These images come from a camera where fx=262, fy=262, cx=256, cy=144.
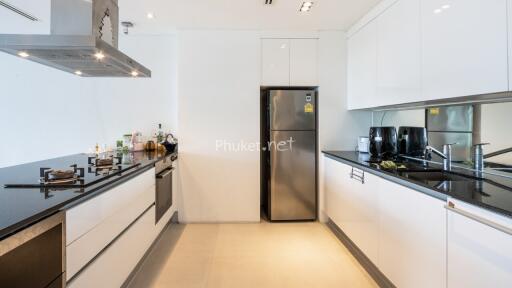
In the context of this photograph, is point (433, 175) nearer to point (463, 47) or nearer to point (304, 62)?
point (463, 47)

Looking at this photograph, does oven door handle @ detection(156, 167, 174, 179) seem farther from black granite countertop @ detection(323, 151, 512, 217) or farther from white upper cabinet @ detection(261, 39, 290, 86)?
black granite countertop @ detection(323, 151, 512, 217)

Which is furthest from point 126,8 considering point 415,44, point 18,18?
point 415,44

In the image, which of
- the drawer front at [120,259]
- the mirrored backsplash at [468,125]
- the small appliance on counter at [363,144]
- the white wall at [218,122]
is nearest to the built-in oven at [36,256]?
the drawer front at [120,259]

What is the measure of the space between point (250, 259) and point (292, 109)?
5.95 ft

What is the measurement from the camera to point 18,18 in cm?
302

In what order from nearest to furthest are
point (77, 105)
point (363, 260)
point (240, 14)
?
point (363, 260), point (240, 14), point (77, 105)

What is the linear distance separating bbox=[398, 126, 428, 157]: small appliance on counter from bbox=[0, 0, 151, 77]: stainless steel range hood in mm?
2563

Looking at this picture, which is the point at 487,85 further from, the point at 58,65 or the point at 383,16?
the point at 58,65

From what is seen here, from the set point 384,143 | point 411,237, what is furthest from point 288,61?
point 411,237

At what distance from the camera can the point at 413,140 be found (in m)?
2.49

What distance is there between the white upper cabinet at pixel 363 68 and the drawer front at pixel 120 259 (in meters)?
2.47

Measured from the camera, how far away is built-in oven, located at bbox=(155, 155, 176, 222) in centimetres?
254

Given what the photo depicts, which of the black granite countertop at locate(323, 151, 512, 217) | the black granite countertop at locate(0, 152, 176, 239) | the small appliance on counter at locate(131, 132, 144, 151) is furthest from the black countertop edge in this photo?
the small appliance on counter at locate(131, 132, 144, 151)

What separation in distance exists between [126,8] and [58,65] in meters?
1.08
